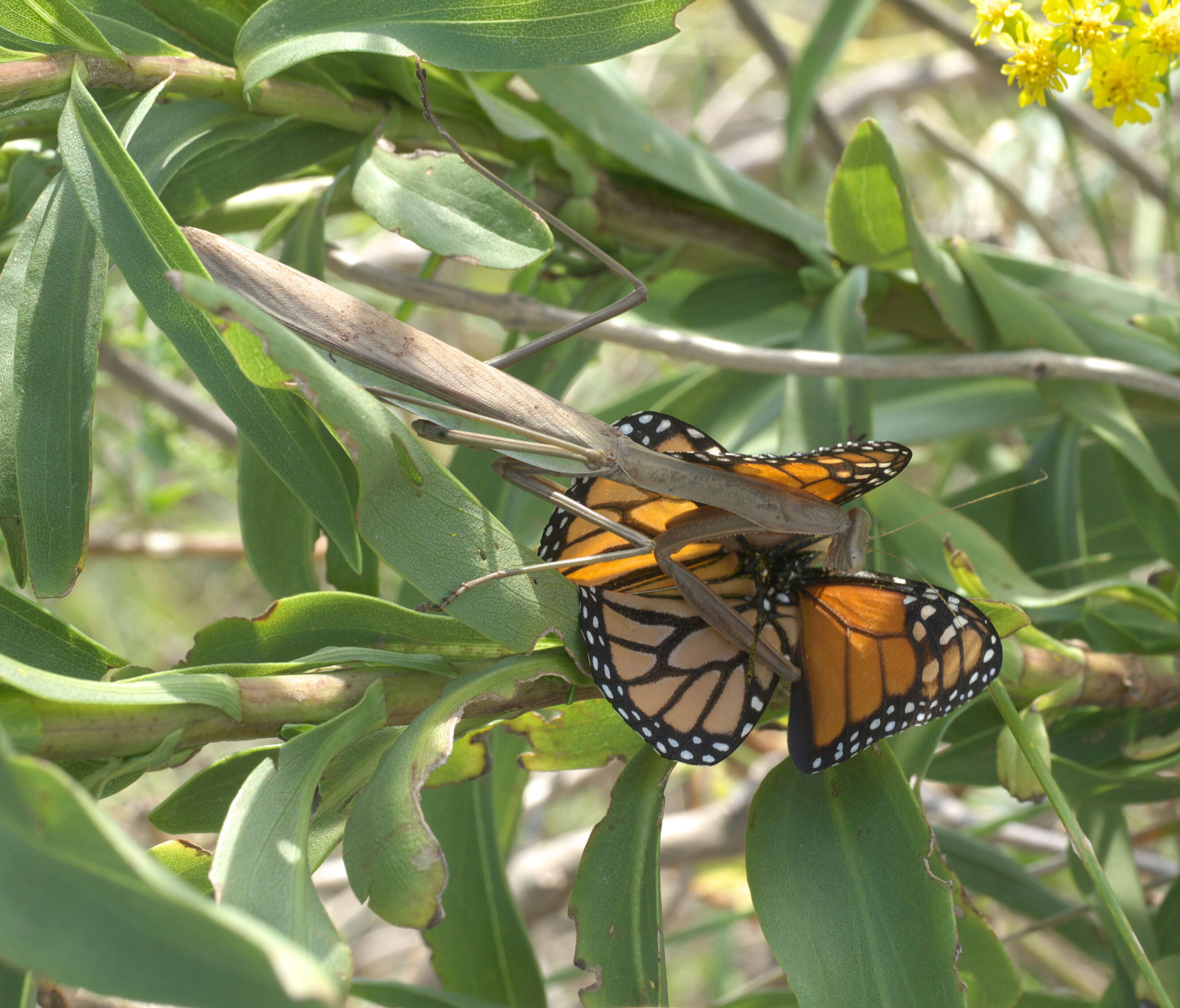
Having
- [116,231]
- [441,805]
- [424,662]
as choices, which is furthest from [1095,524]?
[116,231]

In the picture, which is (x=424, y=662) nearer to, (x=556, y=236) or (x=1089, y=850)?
(x=1089, y=850)

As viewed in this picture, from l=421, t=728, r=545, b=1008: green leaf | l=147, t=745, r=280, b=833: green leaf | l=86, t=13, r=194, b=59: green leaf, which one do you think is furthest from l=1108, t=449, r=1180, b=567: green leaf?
l=86, t=13, r=194, b=59: green leaf

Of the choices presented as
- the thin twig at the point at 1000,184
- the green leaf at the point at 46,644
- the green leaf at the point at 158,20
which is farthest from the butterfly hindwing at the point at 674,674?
the thin twig at the point at 1000,184

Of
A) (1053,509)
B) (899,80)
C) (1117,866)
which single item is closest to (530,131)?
(1053,509)

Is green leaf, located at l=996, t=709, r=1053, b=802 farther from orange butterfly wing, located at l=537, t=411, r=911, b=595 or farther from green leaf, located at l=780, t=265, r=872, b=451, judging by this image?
green leaf, located at l=780, t=265, r=872, b=451

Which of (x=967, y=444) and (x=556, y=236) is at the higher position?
(x=556, y=236)

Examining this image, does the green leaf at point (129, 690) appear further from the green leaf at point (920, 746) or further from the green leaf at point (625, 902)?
the green leaf at point (920, 746)

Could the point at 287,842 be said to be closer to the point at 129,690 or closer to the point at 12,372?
the point at 129,690
